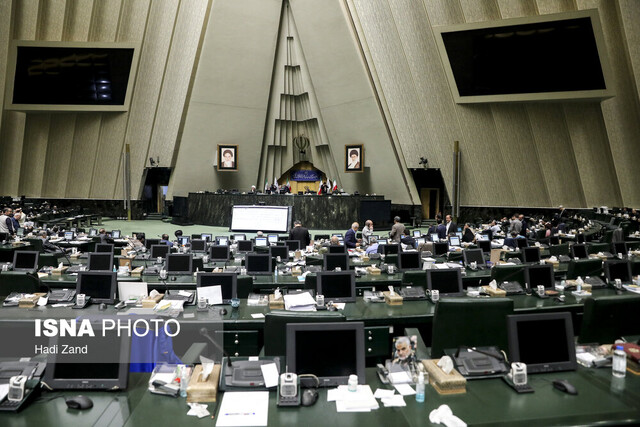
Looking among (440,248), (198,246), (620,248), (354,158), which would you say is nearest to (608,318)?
(440,248)

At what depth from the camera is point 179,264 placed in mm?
7094

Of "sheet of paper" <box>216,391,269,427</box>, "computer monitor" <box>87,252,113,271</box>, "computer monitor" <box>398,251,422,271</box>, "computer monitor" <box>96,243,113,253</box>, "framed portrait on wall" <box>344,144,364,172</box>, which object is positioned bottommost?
"sheet of paper" <box>216,391,269,427</box>

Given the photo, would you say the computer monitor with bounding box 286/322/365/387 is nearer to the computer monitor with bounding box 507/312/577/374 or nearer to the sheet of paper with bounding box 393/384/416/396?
the sheet of paper with bounding box 393/384/416/396

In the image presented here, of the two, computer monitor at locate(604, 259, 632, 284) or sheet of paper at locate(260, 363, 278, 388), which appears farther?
computer monitor at locate(604, 259, 632, 284)

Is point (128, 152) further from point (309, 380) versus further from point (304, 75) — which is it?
point (309, 380)

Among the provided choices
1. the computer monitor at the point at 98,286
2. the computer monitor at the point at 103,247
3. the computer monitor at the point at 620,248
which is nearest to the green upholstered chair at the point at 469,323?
the computer monitor at the point at 98,286

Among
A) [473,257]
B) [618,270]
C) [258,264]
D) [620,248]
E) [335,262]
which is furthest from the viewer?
[620,248]

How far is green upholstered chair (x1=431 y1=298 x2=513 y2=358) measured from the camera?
154 inches

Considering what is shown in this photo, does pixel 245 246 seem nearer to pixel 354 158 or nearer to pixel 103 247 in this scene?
pixel 103 247

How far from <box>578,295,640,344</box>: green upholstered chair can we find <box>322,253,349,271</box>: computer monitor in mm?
3797

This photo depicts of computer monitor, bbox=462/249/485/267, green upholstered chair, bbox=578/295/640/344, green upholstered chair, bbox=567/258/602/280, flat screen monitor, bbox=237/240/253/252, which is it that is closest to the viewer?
green upholstered chair, bbox=578/295/640/344

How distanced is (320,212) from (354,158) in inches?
160

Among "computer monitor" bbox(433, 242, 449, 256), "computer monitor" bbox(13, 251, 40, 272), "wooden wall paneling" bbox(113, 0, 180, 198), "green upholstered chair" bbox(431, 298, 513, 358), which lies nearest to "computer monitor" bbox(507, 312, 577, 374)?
"green upholstered chair" bbox(431, 298, 513, 358)

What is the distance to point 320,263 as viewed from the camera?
8031mm
